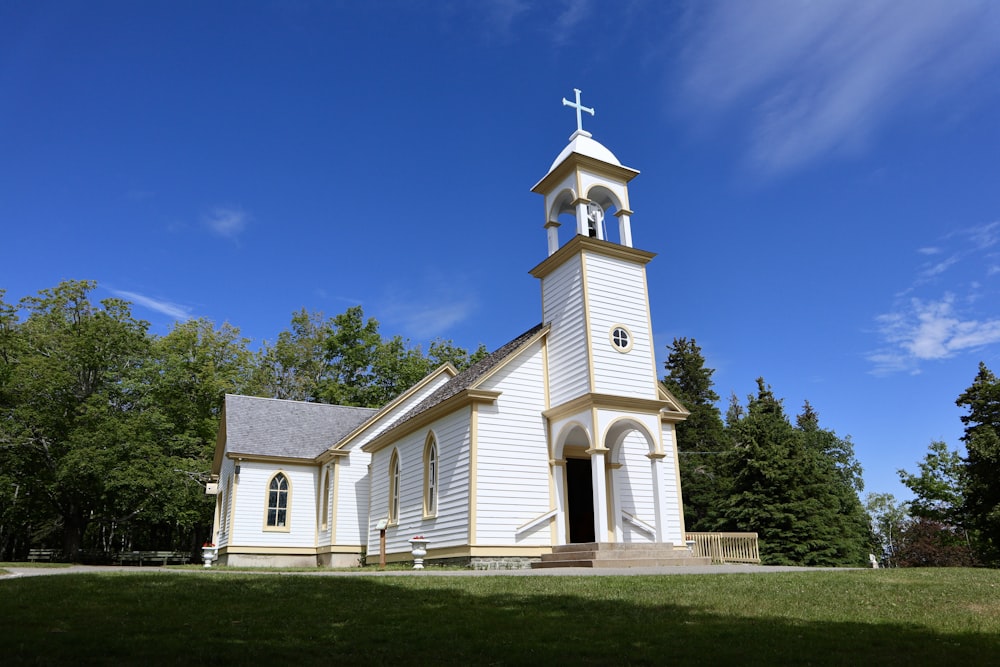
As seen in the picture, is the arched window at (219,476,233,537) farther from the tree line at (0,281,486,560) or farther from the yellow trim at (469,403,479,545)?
the yellow trim at (469,403,479,545)

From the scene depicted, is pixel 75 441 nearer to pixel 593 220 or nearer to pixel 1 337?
pixel 1 337

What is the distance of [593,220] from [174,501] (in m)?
24.7

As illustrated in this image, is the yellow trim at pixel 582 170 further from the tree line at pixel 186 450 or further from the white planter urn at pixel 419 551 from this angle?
the tree line at pixel 186 450

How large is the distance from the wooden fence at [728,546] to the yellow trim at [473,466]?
8956 mm

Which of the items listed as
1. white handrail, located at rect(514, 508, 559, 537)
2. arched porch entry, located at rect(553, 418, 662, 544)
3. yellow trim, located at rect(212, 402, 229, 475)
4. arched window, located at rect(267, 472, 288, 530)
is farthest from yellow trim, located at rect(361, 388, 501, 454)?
yellow trim, located at rect(212, 402, 229, 475)

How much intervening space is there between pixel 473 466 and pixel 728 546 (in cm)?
1078

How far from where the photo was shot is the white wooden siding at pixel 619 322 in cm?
2031

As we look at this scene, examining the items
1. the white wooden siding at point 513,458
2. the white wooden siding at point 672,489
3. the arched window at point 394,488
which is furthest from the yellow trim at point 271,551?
the white wooden siding at point 672,489

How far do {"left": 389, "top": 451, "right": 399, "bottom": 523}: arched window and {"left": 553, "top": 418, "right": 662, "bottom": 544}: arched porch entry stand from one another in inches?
246

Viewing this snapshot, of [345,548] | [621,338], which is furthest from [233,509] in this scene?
[621,338]

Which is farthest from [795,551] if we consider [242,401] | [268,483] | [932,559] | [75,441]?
[75,441]

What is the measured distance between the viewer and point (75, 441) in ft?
109

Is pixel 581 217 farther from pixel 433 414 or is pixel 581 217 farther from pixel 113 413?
pixel 113 413

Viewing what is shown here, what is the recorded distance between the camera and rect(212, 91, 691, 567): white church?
19281 mm
